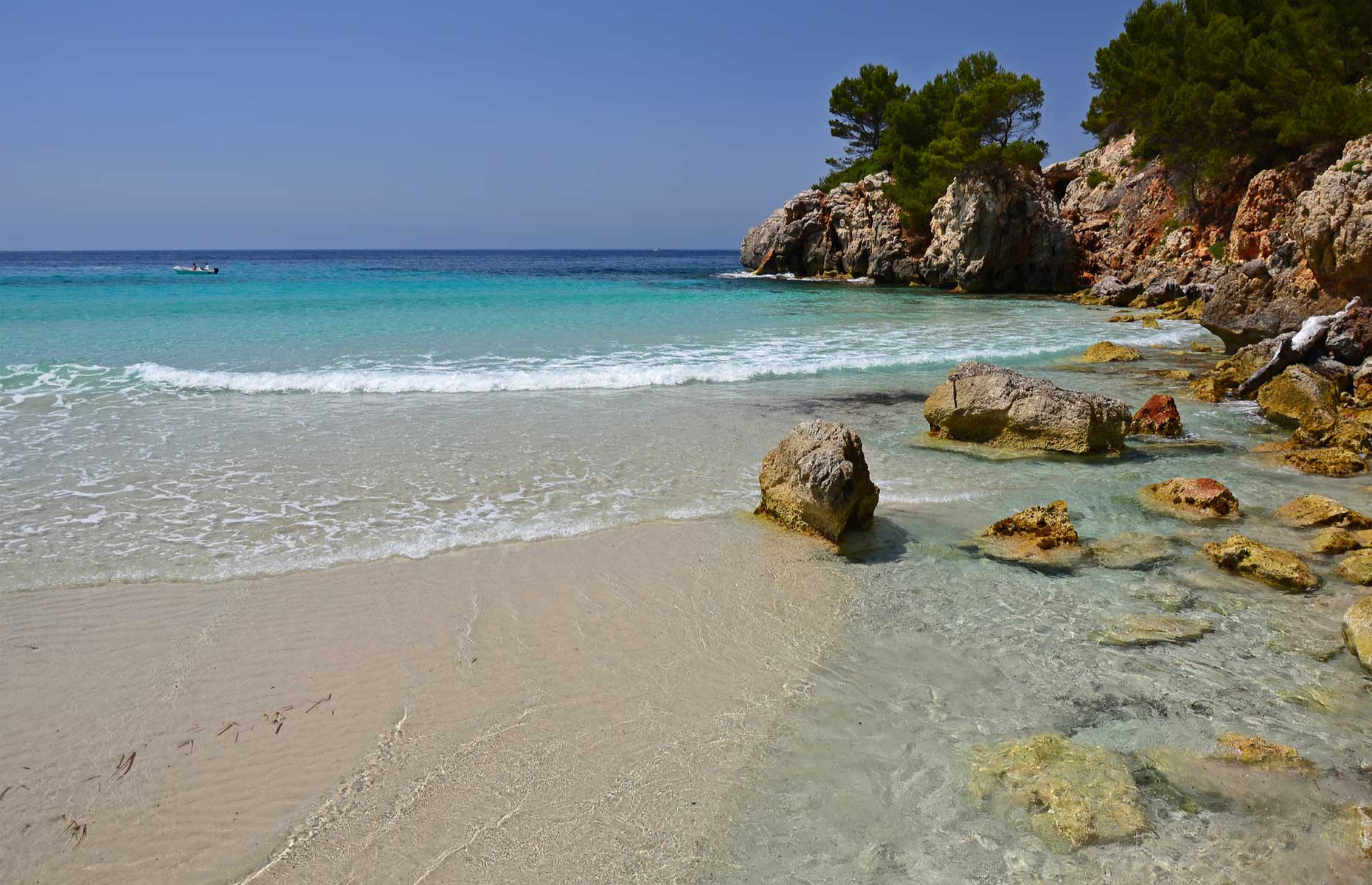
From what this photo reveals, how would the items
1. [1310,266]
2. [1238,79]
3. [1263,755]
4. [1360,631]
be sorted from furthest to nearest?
1. [1238,79]
2. [1310,266]
3. [1360,631]
4. [1263,755]

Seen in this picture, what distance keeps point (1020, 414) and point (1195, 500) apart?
2.50m

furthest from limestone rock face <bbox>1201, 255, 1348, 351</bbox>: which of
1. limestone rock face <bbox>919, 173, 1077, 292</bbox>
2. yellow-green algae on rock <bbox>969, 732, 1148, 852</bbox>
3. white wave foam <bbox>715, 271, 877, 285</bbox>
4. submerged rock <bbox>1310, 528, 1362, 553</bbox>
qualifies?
white wave foam <bbox>715, 271, 877, 285</bbox>

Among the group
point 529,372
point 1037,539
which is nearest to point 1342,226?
point 1037,539

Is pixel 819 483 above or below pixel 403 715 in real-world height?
above

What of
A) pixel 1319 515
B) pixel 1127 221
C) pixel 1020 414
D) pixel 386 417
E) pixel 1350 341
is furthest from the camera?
pixel 1127 221

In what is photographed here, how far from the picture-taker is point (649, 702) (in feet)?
13.7

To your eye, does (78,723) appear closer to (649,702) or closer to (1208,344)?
(649,702)

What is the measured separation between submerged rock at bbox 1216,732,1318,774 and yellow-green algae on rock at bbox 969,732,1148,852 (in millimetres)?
528

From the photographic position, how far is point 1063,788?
3.44 meters

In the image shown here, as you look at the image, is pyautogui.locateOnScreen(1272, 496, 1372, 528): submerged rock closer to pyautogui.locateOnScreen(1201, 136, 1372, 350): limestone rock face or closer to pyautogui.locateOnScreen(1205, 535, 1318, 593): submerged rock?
pyautogui.locateOnScreen(1205, 535, 1318, 593): submerged rock

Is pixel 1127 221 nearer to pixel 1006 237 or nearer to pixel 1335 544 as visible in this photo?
pixel 1006 237

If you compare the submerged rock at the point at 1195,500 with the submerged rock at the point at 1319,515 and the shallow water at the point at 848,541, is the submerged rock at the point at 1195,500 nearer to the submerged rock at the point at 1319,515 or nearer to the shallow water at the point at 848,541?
the shallow water at the point at 848,541

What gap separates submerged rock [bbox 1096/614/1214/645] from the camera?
477 centimetres

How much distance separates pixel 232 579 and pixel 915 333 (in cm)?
1955
